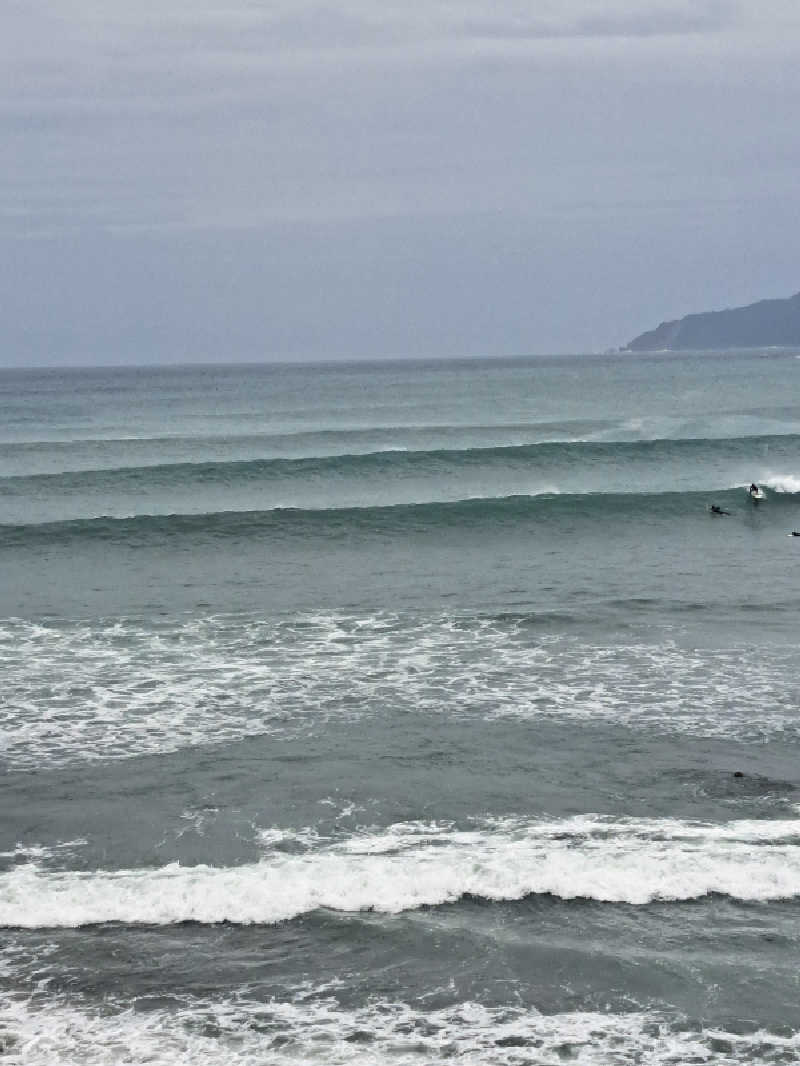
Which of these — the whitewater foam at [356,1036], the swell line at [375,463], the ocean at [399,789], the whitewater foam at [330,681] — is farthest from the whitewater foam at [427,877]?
the swell line at [375,463]

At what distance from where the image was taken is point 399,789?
13312 mm

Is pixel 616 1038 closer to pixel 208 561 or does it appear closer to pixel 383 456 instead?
pixel 208 561

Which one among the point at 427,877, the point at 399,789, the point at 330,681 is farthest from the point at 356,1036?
the point at 330,681

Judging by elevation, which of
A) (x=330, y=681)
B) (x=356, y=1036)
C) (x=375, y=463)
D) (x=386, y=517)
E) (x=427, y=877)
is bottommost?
(x=356, y=1036)

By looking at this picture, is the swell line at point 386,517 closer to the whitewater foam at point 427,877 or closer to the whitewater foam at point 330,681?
the whitewater foam at point 330,681

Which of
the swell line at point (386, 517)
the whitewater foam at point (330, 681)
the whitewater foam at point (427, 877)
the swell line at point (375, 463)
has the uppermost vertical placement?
the swell line at point (375, 463)

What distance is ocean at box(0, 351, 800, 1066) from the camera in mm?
9047

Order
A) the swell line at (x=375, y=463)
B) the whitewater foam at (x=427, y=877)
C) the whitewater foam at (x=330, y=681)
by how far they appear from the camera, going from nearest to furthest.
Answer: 1. the whitewater foam at (x=427, y=877)
2. the whitewater foam at (x=330, y=681)
3. the swell line at (x=375, y=463)

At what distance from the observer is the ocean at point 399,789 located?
905 cm

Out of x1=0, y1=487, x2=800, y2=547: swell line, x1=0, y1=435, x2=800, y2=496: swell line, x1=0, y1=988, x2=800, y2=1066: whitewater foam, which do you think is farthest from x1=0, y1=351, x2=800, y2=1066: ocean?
x1=0, y1=435, x2=800, y2=496: swell line

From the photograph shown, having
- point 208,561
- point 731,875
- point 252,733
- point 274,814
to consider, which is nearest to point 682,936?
point 731,875

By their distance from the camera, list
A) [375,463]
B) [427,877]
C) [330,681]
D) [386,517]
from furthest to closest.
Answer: [375,463] → [386,517] → [330,681] → [427,877]

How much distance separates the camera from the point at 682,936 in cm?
1001

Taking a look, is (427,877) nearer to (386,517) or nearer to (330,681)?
(330,681)
